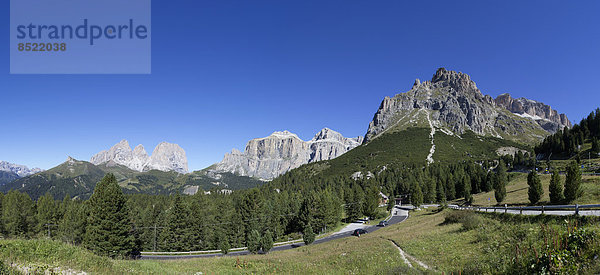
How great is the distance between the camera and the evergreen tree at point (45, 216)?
79.0 meters

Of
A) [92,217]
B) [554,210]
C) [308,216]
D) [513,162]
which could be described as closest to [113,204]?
[92,217]

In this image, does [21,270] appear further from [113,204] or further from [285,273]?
[113,204]

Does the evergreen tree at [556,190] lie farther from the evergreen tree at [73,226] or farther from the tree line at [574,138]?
the tree line at [574,138]

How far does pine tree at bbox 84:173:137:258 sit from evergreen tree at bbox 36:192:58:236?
5580 centimetres

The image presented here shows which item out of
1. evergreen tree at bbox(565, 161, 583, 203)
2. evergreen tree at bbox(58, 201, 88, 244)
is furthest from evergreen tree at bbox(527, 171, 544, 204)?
evergreen tree at bbox(58, 201, 88, 244)

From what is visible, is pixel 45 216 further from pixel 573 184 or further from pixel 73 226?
pixel 573 184

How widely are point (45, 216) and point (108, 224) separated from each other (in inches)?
2472

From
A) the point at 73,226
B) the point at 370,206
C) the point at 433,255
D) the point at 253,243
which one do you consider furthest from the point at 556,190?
the point at 73,226

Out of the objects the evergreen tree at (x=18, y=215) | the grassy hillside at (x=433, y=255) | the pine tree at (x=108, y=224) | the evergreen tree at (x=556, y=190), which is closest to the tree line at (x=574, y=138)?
the evergreen tree at (x=556, y=190)

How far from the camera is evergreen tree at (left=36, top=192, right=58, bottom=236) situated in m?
79.0

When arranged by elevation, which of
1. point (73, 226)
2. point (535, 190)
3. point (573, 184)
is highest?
point (573, 184)

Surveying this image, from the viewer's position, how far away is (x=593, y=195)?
1358 inches

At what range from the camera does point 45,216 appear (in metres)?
81.0

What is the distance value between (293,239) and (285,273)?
60.1 m
